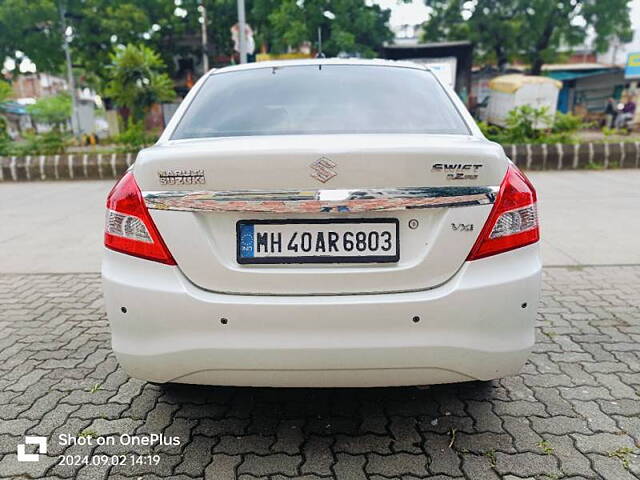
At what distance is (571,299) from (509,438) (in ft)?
6.55

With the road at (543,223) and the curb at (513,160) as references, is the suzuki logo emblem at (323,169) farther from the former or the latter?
the curb at (513,160)

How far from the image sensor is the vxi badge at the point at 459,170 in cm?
180

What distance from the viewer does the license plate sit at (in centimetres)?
183

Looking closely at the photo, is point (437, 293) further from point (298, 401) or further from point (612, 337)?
point (612, 337)

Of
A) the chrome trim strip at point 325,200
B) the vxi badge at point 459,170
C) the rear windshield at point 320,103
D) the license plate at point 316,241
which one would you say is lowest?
the license plate at point 316,241

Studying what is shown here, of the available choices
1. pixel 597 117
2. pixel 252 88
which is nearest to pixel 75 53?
pixel 597 117

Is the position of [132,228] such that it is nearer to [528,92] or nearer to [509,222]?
[509,222]

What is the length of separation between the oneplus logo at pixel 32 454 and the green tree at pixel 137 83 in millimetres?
11940

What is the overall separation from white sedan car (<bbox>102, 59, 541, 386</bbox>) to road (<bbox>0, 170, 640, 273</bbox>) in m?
3.19

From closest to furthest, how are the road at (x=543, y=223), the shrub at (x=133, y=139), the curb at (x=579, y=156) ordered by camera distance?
the road at (x=543, y=223) → the curb at (x=579, y=156) → the shrub at (x=133, y=139)

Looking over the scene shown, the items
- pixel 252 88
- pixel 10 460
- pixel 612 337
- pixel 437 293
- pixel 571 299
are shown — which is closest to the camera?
pixel 437 293

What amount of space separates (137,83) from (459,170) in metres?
12.8

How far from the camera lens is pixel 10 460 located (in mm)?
2094

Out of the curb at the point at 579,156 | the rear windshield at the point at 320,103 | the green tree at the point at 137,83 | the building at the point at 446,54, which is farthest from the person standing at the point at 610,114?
the rear windshield at the point at 320,103
